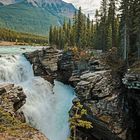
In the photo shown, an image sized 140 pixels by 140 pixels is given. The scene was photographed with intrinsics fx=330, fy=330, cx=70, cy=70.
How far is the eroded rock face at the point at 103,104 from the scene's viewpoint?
43250 millimetres

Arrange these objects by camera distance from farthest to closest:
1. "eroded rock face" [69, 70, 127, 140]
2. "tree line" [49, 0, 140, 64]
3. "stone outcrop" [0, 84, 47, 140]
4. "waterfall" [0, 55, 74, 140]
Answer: "tree line" [49, 0, 140, 64] < "waterfall" [0, 55, 74, 140] < "eroded rock face" [69, 70, 127, 140] < "stone outcrop" [0, 84, 47, 140]

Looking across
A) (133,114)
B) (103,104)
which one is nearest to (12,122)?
(103,104)

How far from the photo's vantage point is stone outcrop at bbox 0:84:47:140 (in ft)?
65.3

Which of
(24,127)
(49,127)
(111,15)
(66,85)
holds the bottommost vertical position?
(49,127)

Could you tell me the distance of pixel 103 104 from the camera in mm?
44656

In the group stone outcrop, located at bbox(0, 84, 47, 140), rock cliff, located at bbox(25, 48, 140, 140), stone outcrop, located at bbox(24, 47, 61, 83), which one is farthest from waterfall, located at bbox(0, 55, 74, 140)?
stone outcrop, located at bbox(0, 84, 47, 140)

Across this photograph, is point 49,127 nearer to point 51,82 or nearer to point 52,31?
point 51,82

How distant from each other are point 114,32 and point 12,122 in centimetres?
5391

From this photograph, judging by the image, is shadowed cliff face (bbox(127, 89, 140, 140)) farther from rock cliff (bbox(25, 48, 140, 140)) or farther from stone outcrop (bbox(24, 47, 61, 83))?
stone outcrop (bbox(24, 47, 61, 83))

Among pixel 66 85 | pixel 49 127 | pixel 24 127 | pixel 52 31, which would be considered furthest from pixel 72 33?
pixel 24 127

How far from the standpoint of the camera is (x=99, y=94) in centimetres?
4578

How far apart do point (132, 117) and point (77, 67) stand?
54.8 feet

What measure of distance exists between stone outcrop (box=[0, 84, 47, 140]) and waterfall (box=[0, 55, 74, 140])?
20.9 ft

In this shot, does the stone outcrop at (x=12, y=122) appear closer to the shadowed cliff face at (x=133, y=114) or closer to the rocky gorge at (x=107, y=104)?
the rocky gorge at (x=107, y=104)
